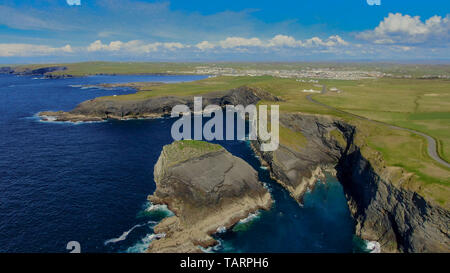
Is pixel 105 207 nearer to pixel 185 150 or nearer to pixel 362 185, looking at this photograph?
pixel 185 150

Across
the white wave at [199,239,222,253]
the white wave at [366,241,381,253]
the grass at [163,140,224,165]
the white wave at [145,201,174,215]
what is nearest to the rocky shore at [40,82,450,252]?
the white wave at [366,241,381,253]

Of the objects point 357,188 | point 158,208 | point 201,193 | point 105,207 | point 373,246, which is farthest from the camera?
point 357,188

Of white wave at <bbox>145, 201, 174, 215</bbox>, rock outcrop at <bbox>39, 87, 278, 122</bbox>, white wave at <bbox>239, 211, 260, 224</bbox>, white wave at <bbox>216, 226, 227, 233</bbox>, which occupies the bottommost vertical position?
white wave at <bbox>216, 226, 227, 233</bbox>

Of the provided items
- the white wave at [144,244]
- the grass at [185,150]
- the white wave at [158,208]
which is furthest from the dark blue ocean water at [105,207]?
the grass at [185,150]

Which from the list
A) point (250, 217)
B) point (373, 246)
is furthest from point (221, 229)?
point (373, 246)

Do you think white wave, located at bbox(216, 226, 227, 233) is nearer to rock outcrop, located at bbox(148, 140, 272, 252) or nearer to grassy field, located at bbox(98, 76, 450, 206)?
rock outcrop, located at bbox(148, 140, 272, 252)

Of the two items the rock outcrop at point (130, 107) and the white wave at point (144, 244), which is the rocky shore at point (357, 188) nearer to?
the white wave at point (144, 244)

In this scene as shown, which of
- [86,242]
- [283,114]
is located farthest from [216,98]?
[86,242]
